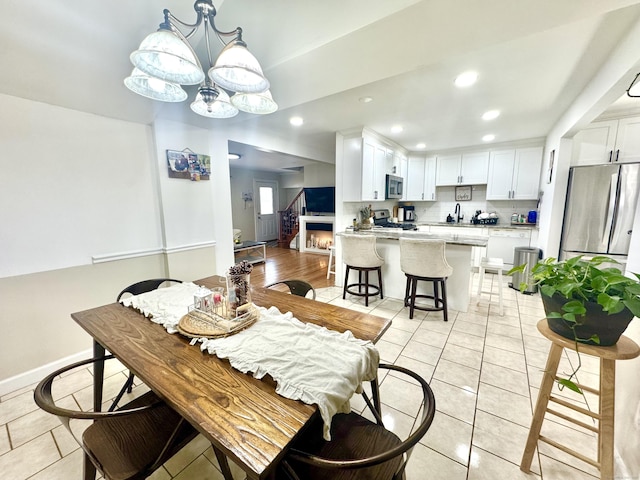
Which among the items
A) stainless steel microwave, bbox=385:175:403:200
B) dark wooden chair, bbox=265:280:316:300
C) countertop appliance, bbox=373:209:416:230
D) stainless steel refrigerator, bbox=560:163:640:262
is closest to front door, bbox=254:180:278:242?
countertop appliance, bbox=373:209:416:230

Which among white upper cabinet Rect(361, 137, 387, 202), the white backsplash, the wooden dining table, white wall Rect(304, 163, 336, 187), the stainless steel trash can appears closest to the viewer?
the wooden dining table

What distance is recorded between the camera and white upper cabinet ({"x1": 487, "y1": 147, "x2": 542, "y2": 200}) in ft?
14.9

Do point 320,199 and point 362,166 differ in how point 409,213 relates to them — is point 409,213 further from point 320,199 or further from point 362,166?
point 362,166

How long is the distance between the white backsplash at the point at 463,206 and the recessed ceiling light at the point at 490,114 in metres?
2.10

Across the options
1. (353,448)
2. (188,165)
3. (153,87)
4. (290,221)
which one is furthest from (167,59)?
(290,221)

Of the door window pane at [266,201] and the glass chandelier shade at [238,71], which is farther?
the door window pane at [266,201]

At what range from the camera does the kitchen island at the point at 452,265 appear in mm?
3016

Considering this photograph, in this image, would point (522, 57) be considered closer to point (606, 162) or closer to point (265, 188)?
point (606, 162)

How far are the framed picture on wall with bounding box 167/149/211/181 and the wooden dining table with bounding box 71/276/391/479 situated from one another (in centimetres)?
158

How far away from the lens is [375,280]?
3.79 m

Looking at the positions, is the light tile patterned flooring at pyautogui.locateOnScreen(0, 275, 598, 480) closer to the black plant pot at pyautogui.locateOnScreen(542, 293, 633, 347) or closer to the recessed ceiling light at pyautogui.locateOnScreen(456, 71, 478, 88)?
the black plant pot at pyautogui.locateOnScreen(542, 293, 633, 347)

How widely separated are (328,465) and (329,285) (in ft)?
11.8

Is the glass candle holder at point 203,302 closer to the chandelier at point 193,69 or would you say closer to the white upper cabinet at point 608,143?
the chandelier at point 193,69

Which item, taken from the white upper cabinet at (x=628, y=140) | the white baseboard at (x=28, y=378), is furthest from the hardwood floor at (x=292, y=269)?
the white upper cabinet at (x=628, y=140)
